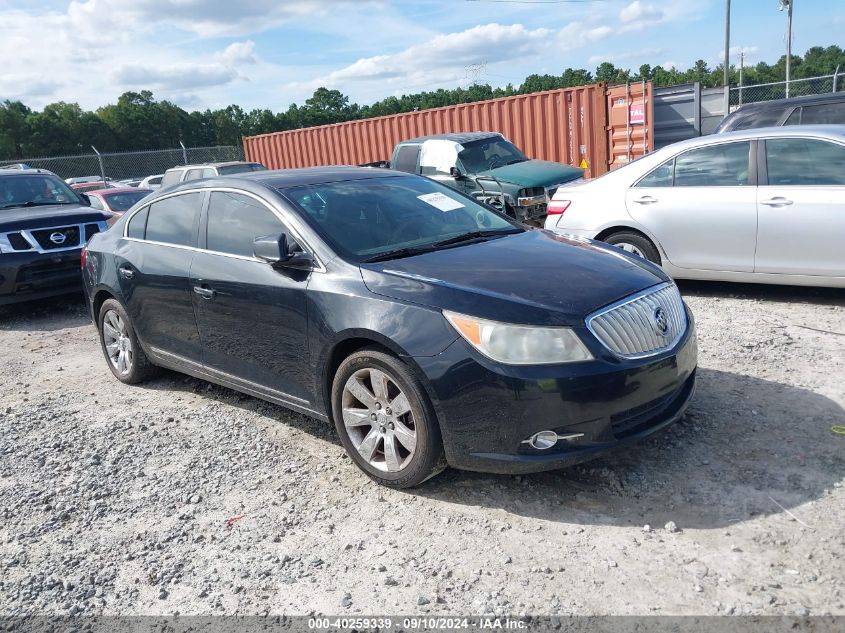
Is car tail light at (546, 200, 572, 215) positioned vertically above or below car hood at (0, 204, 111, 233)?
below

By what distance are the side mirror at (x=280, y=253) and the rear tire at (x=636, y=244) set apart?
3.72 metres

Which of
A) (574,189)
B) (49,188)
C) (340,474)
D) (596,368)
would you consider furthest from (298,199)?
(49,188)

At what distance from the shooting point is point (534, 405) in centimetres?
317

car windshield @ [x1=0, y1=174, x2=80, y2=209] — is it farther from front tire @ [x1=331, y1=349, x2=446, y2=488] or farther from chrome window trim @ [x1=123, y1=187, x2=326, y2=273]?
front tire @ [x1=331, y1=349, x2=446, y2=488]

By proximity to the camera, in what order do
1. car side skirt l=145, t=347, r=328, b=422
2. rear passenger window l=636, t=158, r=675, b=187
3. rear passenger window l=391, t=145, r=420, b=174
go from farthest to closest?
rear passenger window l=391, t=145, r=420, b=174, rear passenger window l=636, t=158, r=675, b=187, car side skirt l=145, t=347, r=328, b=422

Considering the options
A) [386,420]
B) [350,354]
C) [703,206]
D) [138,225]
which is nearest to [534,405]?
[386,420]

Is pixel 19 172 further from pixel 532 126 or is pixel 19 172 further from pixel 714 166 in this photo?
pixel 532 126

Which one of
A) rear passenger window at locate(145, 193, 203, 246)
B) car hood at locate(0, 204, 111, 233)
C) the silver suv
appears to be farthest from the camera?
Result: the silver suv

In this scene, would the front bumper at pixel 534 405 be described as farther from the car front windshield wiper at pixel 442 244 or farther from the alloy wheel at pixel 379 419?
the car front windshield wiper at pixel 442 244

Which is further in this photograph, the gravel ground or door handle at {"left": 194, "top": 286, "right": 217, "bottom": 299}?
door handle at {"left": 194, "top": 286, "right": 217, "bottom": 299}

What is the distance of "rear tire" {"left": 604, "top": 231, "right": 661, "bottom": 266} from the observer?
6.75 m

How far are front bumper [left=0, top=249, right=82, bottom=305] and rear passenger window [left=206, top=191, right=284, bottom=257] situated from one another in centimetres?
465

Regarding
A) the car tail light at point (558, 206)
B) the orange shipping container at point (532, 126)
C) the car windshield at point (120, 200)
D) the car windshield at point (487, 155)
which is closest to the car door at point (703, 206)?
the car tail light at point (558, 206)

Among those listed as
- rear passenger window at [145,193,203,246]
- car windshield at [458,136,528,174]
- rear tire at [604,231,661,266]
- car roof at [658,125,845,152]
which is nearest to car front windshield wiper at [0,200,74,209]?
rear passenger window at [145,193,203,246]
